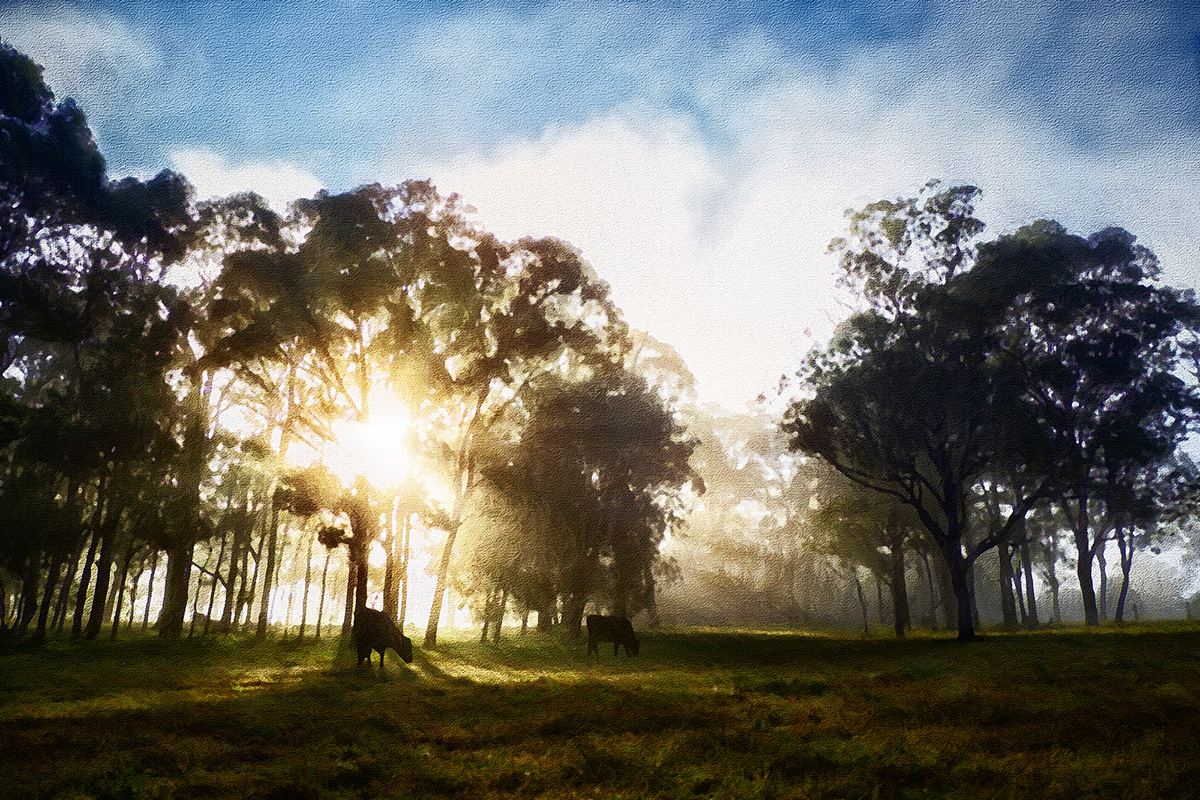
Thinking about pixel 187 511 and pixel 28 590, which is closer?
pixel 28 590

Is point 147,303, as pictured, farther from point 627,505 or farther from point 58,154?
point 627,505

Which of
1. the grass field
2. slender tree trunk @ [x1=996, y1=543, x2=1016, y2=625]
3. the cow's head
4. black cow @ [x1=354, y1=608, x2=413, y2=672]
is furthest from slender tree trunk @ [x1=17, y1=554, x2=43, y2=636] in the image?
slender tree trunk @ [x1=996, y1=543, x2=1016, y2=625]

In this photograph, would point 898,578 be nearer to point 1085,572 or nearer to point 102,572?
point 1085,572

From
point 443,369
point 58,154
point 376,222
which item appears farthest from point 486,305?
point 58,154

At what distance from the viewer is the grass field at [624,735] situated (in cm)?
575

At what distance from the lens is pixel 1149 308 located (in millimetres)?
30828

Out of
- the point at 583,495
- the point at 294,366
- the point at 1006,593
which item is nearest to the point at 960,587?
the point at 583,495

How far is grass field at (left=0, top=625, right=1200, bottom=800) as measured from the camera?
5.75m

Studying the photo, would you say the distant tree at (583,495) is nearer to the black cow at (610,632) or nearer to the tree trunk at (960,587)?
the black cow at (610,632)

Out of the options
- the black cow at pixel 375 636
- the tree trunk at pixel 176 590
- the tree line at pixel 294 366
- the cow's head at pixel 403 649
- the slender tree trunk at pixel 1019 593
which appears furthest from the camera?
the slender tree trunk at pixel 1019 593

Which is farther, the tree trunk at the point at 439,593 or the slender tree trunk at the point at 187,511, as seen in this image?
the slender tree trunk at the point at 187,511

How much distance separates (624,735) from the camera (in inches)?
322

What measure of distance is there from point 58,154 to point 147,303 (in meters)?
6.64

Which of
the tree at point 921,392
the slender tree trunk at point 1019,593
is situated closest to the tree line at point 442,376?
the tree at point 921,392
